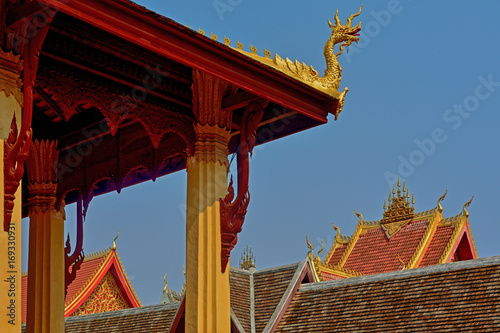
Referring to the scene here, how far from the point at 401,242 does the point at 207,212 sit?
23.0m

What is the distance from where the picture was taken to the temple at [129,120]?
5.98 m

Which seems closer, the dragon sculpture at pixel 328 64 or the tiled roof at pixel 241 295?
the dragon sculpture at pixel 328 64

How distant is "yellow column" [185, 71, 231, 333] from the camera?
7133mm

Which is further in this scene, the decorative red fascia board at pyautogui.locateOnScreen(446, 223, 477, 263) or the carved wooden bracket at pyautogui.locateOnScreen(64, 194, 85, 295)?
the decorative red fascia board at pyautogui.locateOnScreen(446, 223, 477, 263)

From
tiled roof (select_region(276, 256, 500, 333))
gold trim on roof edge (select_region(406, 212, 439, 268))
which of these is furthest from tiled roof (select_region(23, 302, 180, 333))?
gold trim on roof edge (select_region(406, 212, 439, 268))

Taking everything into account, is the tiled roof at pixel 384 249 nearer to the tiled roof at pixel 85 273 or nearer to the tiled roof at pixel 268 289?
the tiled roof at pixel 85 273

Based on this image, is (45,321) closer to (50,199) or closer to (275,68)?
(50,199)

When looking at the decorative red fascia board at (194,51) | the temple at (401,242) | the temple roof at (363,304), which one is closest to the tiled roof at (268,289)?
the temple roof at (363,304)

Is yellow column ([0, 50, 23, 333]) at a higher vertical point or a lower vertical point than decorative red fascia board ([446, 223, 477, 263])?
lower

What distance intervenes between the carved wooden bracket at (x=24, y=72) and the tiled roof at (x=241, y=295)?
11.4 metres

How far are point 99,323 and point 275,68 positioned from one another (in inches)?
520

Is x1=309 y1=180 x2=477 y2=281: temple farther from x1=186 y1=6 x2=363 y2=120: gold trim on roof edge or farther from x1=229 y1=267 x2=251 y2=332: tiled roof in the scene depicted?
x1=186 y1=6 x2=363 y2=120: gold trim on roof edge

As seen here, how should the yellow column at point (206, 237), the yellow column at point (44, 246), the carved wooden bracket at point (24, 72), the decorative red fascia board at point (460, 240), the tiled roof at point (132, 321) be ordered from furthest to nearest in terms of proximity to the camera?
1. the decorative red fascia board at point (460, 240)
2. the tiled roof at point (132, 321)
3. the yellow column at point (44, 246)
4. the yellow column at point (206, 237)
5. the carved wooden bracket at point (24, 72)

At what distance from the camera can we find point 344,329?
15078 mm
